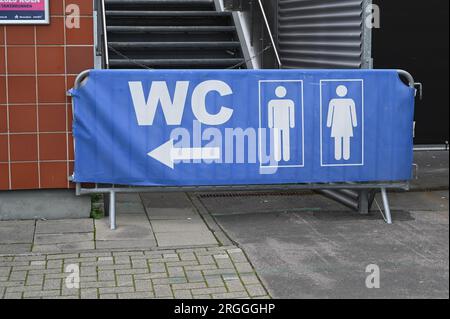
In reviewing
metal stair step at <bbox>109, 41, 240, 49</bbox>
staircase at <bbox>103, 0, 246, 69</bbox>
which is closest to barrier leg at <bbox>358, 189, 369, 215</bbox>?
staircase at <bbox>103, 0, 246, 69</bbox>

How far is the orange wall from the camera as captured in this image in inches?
263

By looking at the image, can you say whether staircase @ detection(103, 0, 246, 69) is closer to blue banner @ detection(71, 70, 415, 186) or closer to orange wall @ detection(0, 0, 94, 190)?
orange wall @ detection(0, 0, 94, 190)

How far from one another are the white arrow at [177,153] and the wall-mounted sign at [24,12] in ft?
5.48

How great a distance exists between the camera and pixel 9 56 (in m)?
6.67

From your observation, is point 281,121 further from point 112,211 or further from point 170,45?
point 170,45

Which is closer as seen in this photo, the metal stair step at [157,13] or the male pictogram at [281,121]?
the male pictogram at [281,121]

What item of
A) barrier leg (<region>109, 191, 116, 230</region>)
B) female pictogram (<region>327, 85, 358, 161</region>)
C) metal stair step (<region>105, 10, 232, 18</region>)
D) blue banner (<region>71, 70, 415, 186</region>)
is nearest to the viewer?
blue banner (<region>71, 70, 415, 186</region>)

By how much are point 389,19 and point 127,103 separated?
245 inches

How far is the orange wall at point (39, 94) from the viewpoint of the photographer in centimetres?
668

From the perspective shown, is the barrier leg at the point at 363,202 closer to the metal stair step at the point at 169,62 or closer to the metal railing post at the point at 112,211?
the metal railing post at the point at 112,211

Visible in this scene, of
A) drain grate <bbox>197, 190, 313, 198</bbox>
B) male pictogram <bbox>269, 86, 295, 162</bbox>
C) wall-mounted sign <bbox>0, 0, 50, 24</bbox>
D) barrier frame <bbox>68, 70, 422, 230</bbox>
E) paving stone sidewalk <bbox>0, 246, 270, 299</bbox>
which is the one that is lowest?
paving stone sidewalk <bbox>0, 246, 270, 299</bbox>

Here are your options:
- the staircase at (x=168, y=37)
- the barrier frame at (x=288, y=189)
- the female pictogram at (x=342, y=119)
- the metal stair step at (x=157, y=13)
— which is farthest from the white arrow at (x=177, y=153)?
the metal stair step at (x=157, y=13)

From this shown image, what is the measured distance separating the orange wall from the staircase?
8.93 feet

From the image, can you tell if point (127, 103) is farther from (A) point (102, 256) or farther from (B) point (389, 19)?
(B) point (389, 19)
